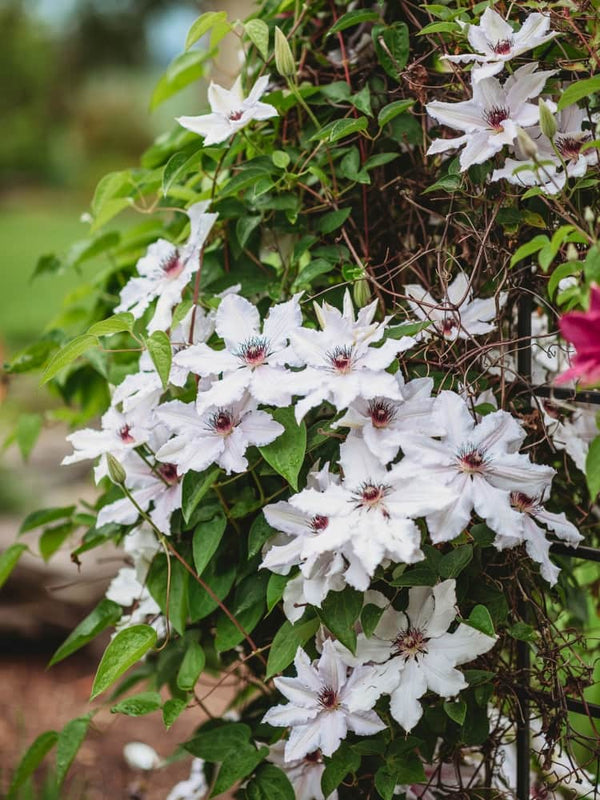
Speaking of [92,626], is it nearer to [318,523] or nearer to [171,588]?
[171,588]

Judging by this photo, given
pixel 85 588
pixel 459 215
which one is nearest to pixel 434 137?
pixel 459 215

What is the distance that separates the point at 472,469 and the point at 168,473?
326 mm

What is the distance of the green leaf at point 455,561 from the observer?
744 mm

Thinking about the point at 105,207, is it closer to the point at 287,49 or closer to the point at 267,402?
the point at 287,49

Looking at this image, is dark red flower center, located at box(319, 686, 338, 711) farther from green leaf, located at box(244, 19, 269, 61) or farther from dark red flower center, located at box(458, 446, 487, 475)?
green leaf, located at box(244, 19, 269, 61)

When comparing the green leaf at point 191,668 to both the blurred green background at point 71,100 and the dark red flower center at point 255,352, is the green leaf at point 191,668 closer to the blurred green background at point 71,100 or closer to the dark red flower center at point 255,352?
the dark red flower center at point 255,352

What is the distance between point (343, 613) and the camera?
29.2 inches

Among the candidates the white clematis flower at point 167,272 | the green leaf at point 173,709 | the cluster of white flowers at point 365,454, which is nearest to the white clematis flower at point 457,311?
the cluster of white flowers at point 365,454

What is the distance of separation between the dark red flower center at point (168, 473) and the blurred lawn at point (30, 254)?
3.00 metres

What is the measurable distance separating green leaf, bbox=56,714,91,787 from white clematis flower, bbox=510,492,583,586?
534 millimetres

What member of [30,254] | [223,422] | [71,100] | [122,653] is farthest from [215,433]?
[71,100]

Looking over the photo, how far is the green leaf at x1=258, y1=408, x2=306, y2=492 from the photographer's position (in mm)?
744

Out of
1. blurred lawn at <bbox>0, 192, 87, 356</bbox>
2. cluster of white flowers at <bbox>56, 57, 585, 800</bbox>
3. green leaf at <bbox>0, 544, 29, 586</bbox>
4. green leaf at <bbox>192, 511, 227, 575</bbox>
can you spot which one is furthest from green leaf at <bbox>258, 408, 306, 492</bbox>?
blurred lawn at <bbox>0, 192, 87, 356</bbox>

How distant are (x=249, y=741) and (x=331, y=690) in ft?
0.65
